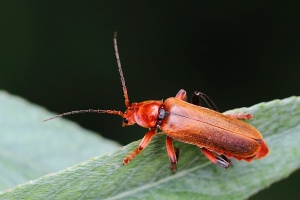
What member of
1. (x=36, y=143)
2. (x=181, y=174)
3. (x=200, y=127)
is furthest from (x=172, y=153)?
(x=36, y=143)

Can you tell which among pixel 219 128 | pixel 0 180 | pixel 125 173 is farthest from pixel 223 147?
pixel 0 180

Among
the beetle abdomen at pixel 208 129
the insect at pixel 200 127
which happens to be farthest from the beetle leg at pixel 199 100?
the beetle abdomen at pixel 208 129

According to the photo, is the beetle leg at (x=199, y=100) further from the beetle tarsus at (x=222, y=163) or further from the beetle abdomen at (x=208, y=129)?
the beetle tarsus at (x=222, y=163)

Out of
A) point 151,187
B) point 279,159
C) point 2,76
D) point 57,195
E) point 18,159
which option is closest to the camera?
point 57,195

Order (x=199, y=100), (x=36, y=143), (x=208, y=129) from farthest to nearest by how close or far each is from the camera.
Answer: (x=199, y=100) < (x=208, y=129) < (x=36, y=143)

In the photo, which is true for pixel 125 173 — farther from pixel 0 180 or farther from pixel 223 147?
pixel 223 147

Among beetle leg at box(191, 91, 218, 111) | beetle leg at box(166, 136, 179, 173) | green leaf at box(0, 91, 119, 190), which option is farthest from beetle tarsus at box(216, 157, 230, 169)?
beetle leg at box(191, 91, 218, 111)

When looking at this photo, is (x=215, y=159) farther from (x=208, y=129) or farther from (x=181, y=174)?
(x=208, y=129)
